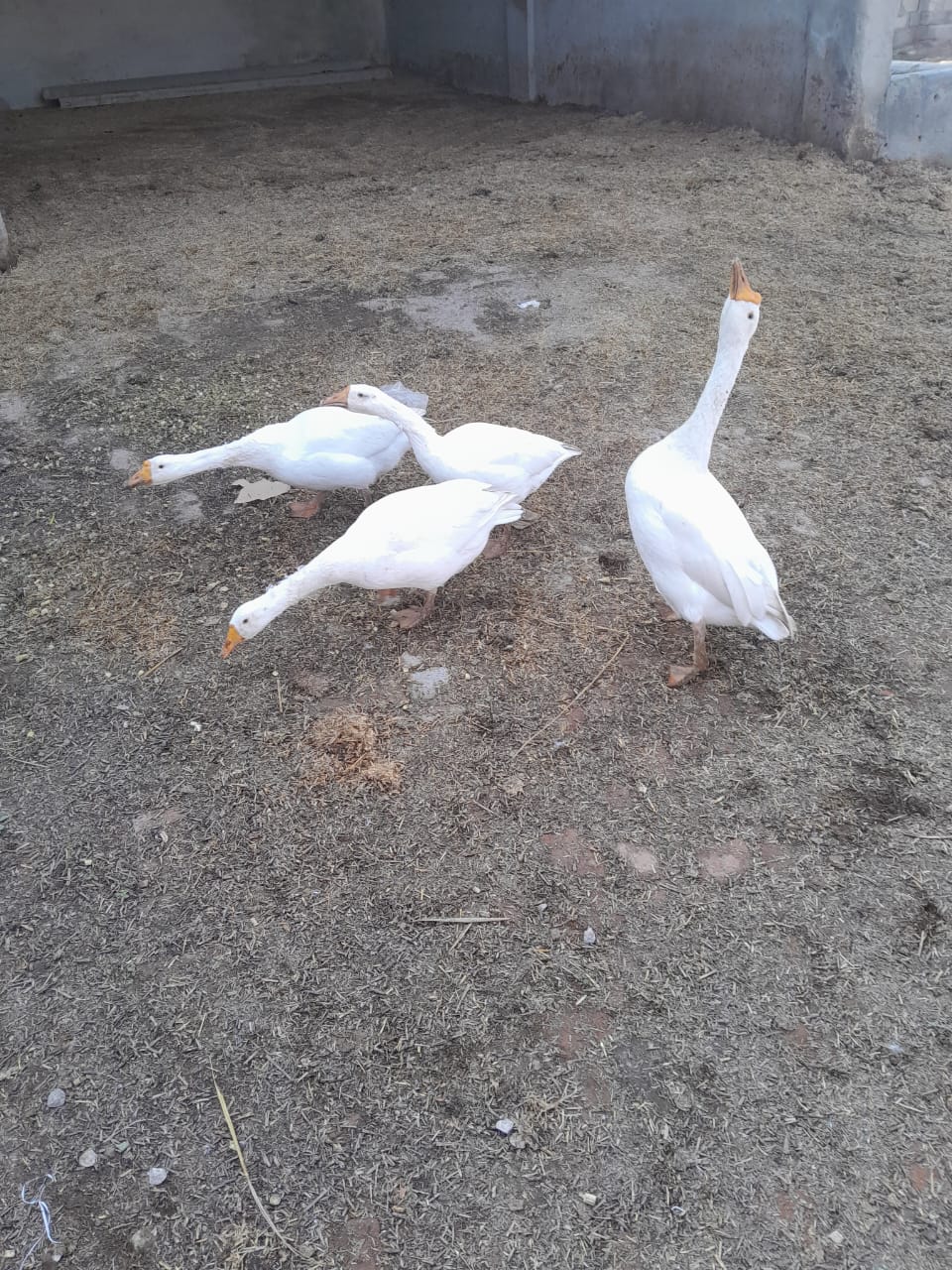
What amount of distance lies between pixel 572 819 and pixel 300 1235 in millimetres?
1274

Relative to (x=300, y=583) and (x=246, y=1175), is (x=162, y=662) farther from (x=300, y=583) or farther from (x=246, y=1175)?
(x=246, y=1175)

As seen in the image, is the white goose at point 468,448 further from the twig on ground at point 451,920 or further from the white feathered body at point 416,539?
the twig on ground at point 451,920

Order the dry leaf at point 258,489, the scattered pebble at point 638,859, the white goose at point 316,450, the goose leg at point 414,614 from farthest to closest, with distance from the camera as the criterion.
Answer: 1. the dry leaf at point 258,489
2. the white goose at point 316,450
3. the goose leg at point 414,614
4. the scattered pebble at point 638,859

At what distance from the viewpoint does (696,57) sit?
901 centimetres

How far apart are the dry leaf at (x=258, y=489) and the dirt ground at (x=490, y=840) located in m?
0.11

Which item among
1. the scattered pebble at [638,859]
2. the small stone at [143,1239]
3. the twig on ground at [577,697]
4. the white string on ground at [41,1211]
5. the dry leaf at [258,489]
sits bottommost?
the small stone at [143,1239]

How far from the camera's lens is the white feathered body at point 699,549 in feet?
9.34

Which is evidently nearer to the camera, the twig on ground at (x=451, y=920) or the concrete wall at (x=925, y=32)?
the twig on ground at (x=451, y=920)

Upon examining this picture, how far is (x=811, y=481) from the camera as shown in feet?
13.3

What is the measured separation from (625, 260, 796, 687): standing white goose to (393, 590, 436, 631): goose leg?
0.85 m

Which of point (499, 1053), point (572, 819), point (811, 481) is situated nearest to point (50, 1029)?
point (499, 1053)

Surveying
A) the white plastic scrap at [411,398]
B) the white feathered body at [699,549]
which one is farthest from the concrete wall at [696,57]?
the white feathered body at [699,549]

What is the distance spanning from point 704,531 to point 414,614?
1173 mm

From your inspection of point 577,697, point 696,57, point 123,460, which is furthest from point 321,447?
point 696,57
